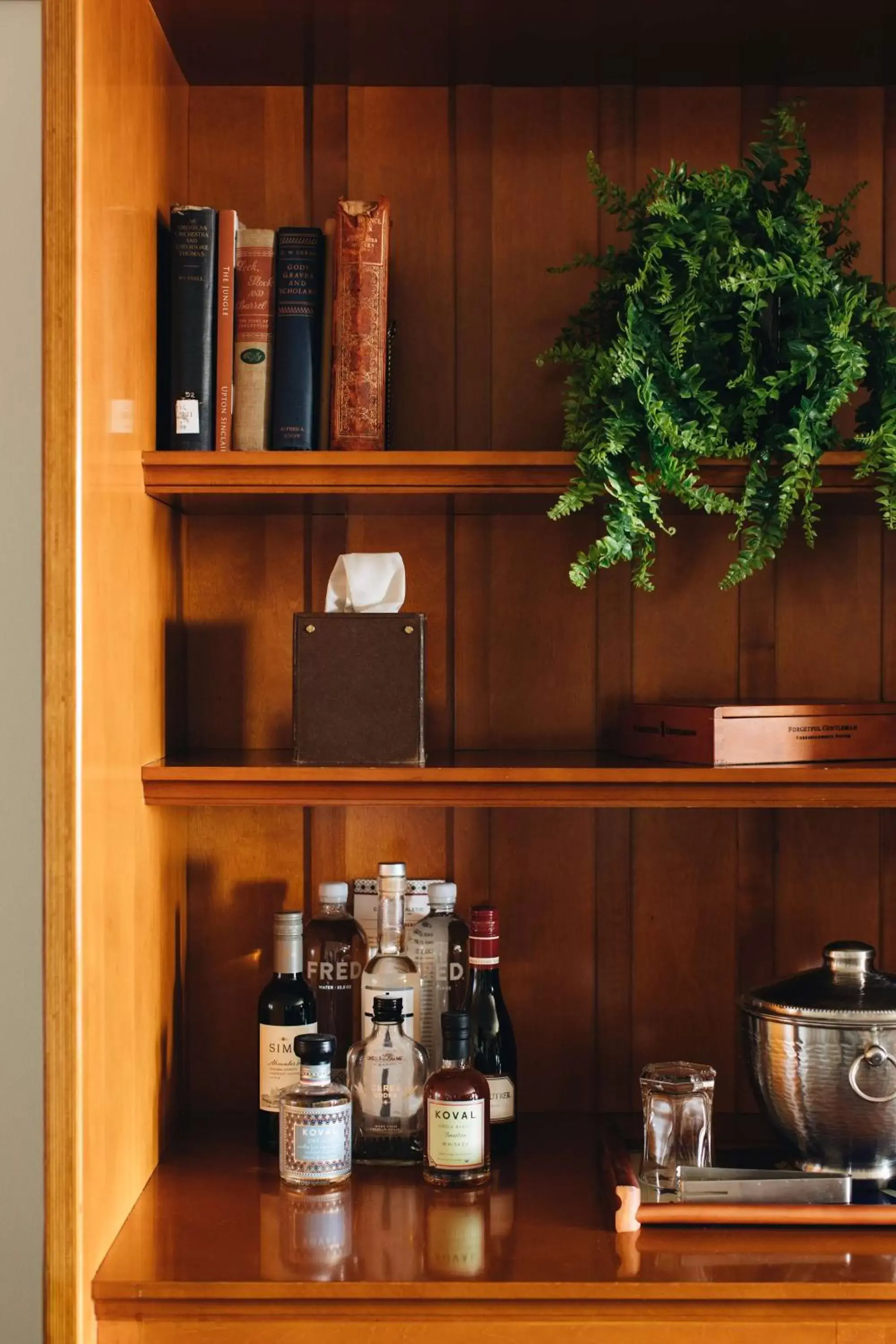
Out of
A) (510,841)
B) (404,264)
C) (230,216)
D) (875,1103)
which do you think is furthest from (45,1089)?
(404,264)

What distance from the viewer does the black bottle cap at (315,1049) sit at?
1479 mm

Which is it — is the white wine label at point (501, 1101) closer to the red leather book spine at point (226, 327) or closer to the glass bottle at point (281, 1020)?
the glass bottle at point (281, 1020)

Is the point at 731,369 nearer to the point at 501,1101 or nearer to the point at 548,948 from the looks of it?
the point at 548,948

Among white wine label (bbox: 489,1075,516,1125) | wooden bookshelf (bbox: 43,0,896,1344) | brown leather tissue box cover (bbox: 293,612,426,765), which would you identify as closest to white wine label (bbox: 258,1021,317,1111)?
wooden bookshelf (bbox: 43,0,896,1344)

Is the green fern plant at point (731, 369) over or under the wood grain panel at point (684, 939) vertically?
over

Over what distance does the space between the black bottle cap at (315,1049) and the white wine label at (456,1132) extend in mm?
129

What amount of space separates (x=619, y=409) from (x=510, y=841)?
2.07 ft

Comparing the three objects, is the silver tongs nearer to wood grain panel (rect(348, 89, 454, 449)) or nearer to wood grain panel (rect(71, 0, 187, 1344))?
wood grain panel (rect(71, 0, 187, 1344))

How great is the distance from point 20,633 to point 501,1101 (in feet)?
2.96

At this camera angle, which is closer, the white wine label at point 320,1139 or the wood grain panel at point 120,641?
the wood grain panel at point 120,641

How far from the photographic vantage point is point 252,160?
69.7 inches

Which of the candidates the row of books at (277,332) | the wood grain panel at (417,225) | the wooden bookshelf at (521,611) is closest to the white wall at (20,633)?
the wooden bookshelf at (521,611)

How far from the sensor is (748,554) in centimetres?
146

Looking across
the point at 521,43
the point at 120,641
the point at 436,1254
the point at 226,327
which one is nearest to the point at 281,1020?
the point at 436,1254
